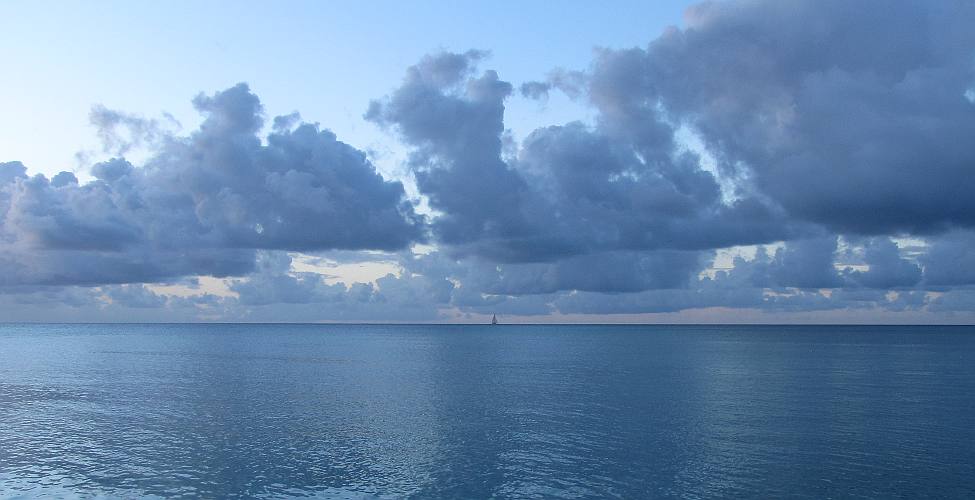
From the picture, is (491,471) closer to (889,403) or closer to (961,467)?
(961,467)

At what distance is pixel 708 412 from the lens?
232 ft

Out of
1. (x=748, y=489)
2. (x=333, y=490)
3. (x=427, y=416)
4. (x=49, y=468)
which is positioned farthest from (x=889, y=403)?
(x=49, y=468)

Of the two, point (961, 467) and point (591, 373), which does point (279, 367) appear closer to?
point (591, 373)

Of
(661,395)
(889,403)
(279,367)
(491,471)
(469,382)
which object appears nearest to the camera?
(491,471)

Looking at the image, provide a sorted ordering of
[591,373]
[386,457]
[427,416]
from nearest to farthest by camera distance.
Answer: [386,457] < [427,416] < [591,373]

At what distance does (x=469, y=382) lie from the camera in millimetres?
102250

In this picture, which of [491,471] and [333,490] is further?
[491,471]

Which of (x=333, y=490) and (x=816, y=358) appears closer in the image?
(x=333, y=490)

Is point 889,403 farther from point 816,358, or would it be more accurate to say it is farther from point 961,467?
point 816,358

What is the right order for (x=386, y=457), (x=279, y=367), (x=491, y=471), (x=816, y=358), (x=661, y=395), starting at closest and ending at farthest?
(x=491, y=471) → (x=386, y=457) → (x=661, y=395) → (x=279, y=367) → (x=816, y=358)

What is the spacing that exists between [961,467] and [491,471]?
31.1 m

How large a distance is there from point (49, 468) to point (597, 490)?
36.5 meters

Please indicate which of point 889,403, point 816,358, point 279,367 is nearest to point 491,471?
point 889,403

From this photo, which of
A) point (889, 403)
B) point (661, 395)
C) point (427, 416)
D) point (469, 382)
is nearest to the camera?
point (427, 416)
